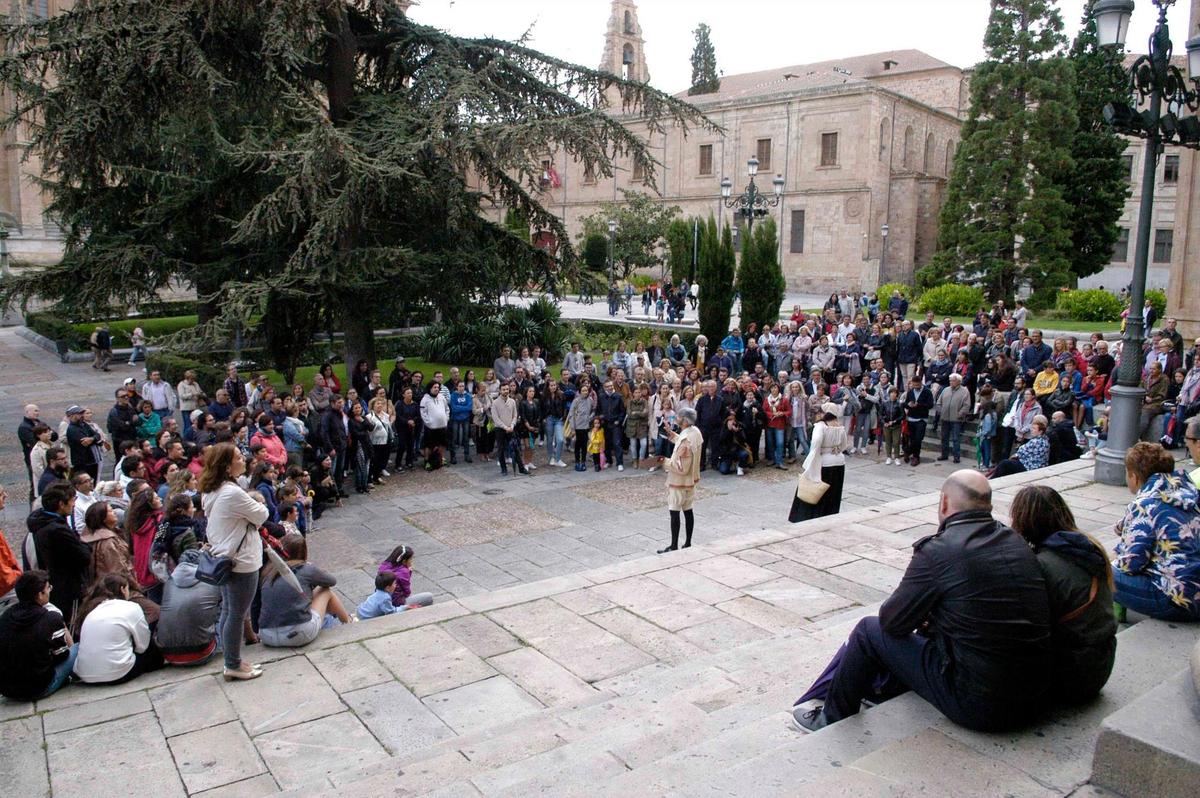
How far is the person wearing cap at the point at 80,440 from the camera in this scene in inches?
437

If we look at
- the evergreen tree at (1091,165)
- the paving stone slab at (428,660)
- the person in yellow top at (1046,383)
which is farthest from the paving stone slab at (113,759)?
the evergreen tree at (1091,165)

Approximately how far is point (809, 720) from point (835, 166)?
47.4 m

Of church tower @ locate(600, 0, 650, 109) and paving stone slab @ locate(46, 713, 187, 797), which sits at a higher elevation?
church tower @ locate(600, 0, 650, 109)

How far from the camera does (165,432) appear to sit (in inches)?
404

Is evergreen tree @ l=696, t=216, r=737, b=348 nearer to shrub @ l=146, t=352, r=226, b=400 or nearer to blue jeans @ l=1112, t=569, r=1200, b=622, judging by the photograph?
shrub @ l=146, t=352, r=226, b=400

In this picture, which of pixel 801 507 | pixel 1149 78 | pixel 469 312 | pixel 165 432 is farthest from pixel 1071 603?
pixel 469 312

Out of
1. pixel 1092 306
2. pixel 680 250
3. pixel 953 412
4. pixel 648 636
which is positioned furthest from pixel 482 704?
pixel 680 250

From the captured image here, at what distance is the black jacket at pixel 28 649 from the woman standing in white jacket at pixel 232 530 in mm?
985

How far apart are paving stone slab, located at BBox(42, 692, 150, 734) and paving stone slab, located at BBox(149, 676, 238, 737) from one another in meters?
0.09

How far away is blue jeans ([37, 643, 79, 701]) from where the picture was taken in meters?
5.46

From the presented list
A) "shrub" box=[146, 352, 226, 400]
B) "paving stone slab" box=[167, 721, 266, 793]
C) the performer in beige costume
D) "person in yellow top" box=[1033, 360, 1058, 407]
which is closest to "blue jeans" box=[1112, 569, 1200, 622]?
the performer in beige costume

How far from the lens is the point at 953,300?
32.0 m

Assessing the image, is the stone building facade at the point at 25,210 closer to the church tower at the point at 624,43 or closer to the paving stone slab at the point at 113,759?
the paving stone slab at the point at 113,759

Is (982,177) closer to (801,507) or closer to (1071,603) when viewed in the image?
(801,507)
